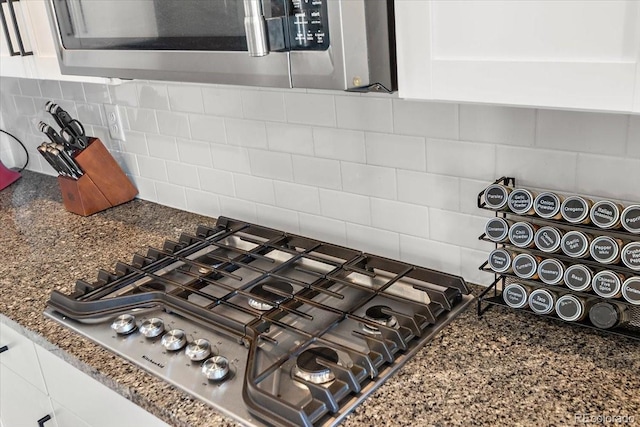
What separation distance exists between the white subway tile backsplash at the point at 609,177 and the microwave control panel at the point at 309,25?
54cm

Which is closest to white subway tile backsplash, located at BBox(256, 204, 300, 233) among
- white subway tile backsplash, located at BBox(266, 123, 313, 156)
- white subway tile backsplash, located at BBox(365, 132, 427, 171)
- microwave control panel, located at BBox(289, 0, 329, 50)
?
white subway tile backsplash, located at BBox(266, 123, 313, 156)

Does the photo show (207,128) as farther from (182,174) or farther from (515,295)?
(515,295)

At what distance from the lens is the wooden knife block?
6.36 ft

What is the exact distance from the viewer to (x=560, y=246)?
41.4 inches

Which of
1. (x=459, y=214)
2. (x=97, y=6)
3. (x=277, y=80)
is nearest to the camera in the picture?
(x=277, y=80)

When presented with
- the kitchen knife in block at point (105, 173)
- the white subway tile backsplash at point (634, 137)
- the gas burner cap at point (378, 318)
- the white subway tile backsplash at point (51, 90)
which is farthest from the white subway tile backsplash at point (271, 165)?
the white subway tile backsplash at point (51, 90)

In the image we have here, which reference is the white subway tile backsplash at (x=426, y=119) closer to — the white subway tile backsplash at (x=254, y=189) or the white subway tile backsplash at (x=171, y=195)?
the white subway tile backsplash at (x=254, y=189)

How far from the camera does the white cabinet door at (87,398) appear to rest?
1129mm

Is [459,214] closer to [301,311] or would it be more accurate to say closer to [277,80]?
[301,311]

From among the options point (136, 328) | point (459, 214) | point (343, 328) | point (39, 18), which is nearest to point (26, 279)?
point (136, 328)

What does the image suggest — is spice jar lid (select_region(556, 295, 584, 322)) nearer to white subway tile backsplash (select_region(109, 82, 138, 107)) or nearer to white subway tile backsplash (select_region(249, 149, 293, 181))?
white subway tile backsplash (select_region(249, 149, 293, 181))

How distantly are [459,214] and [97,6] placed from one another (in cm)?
84

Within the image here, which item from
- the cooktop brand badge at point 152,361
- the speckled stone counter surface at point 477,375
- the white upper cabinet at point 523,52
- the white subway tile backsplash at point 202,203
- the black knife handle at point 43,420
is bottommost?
the black knife handle at point 43,420

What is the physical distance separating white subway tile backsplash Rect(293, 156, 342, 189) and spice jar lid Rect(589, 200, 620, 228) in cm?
61
